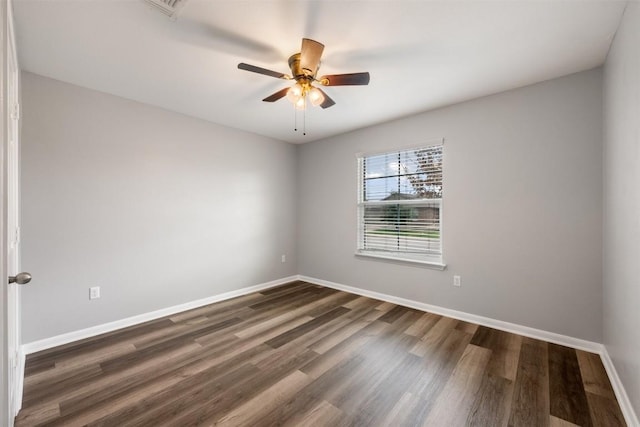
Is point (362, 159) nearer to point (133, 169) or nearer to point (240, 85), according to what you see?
point (240, 85)

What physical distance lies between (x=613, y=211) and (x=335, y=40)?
244 centimetres

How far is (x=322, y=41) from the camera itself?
1976mm

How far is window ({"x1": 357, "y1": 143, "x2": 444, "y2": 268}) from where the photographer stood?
3346 millimetres

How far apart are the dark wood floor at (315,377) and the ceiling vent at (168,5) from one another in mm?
2515

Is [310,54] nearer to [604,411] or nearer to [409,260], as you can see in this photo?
[409,260]

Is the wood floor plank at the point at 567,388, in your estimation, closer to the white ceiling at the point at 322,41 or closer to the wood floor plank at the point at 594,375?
the wood floor plank at the point at 594,375

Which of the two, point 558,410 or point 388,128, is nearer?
point 558,410

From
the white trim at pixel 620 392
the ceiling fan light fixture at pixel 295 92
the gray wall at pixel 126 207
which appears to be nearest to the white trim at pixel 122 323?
the gray wall at pixel 126 207

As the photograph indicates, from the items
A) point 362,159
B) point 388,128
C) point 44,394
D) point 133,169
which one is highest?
point 388,128

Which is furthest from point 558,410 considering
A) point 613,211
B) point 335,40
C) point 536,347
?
point 335,40

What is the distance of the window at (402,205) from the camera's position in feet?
11.0

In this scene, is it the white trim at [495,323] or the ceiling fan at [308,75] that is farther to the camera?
the white trim at [495,323]

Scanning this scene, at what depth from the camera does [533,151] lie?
2.61 meters

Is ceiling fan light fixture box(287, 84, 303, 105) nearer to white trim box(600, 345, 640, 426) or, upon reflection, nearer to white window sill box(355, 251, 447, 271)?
white window sill box(355, 251, 447, 271)
